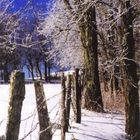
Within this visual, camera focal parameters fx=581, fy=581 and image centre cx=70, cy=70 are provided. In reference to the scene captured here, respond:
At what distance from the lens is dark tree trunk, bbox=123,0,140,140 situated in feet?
47.5

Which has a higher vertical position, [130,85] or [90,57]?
[90,57]

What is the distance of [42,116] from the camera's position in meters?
8.46

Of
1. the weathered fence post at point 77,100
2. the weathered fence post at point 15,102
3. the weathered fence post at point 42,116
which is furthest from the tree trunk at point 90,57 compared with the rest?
the weathered fence post at point 15,102

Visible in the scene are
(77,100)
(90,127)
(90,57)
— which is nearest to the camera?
(90,127)

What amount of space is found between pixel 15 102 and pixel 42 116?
3.92ft

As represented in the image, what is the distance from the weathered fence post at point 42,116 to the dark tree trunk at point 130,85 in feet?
19.2

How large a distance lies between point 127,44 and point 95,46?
5632 mm

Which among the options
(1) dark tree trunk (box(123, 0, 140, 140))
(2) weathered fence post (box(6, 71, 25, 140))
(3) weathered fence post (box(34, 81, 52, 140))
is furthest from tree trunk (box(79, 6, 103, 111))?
(2) weathered fence post (box(6, 71, 25, 140))

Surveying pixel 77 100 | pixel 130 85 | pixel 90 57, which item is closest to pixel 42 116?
pixel 130 85

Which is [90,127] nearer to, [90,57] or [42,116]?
[90,57]

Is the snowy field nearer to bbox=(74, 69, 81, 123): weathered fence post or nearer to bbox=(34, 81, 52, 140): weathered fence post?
bbox=(74, 69, 81, 123): weathered fence post

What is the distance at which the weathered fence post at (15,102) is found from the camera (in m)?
7.29

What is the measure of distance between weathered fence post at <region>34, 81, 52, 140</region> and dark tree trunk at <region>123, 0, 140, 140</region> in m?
5.87

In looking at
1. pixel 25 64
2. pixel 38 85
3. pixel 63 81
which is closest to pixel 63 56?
pixel 63 81
